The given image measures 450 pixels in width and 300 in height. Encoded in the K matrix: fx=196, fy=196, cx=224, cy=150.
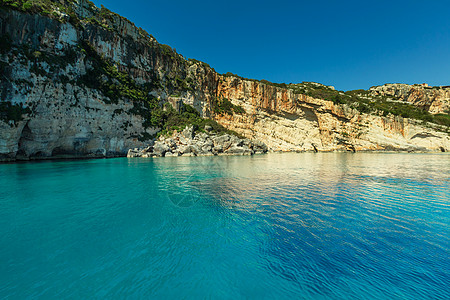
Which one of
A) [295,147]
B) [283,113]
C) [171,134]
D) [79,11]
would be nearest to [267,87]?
[283,113]

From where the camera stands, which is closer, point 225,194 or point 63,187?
point 225,194

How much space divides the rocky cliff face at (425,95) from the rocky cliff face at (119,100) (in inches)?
23.8

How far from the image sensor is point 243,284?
12.0 ft

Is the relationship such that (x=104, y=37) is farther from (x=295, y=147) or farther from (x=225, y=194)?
(x=295, y=147)

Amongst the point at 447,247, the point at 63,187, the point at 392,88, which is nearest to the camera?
the point at 447,247

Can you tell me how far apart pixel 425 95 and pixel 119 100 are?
97.8 m

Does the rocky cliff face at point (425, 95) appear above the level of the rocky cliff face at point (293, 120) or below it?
above

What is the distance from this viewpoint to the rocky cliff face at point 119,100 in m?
25.7

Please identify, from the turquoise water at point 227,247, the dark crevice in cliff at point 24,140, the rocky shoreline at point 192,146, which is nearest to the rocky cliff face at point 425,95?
the rocky shoreline at point 192,146

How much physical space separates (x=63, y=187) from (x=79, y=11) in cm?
4093

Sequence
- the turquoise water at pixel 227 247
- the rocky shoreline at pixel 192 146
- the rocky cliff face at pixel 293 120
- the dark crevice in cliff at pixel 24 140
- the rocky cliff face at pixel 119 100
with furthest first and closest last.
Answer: the rocky cliff face at pixel 293 120 → the rocky shoreline at pixel 192 146 → the dark crevice in cliff at pixel 24 140 → the rocky cliff face at pixel 119 100 → the turquoise water at pixel 227 247

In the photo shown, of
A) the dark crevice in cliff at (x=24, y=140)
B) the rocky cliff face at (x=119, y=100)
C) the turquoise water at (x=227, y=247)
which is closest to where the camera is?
the turquoise water at (x=227, y=247)

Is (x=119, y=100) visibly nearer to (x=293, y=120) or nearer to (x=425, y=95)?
(x=293, y=120)

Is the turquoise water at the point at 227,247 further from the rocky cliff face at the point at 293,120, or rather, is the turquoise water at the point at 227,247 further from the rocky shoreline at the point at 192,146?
the rocky cliff face at the point at 293,120
